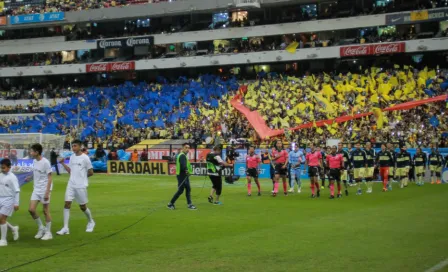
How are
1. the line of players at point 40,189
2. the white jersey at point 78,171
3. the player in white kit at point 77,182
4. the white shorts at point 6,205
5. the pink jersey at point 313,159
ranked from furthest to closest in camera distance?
the pink jersey at point 313,159, the white jersey at point 78,171, the player in white kit at point 77,182, the line of players at point 40,189, the white shorts at point 6,205

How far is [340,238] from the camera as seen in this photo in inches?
573

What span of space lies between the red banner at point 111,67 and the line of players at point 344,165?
143 feet

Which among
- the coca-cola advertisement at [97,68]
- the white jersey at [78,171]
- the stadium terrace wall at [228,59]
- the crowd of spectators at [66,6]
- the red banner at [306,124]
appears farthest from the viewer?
the crowd of spectators at [66,6]

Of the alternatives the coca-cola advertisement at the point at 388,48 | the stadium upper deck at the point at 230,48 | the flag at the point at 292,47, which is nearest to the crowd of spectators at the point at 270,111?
the coca-cola advertisement at the point at 388,48

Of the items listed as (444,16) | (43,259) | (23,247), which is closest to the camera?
(43,259)

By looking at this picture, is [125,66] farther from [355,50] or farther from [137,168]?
[137,168]

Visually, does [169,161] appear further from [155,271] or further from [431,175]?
[155,271]

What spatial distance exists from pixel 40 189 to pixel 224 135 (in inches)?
1408

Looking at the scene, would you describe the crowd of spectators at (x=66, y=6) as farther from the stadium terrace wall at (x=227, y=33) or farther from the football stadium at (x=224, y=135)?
the stadium terrace wall at (x=227, y=33)

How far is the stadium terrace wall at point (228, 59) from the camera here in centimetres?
5797

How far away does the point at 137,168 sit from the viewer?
4653 centimetres

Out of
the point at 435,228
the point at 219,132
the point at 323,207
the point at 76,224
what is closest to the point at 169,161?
the point at 219,132

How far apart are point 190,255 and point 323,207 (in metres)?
10.3

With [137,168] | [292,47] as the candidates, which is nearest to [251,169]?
[137,168]
